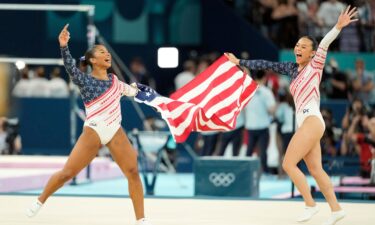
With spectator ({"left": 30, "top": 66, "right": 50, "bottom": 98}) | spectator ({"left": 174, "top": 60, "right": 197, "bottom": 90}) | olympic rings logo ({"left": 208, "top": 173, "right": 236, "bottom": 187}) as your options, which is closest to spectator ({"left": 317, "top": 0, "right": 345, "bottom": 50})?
spectator ({"left": 174, "top": 60, "right": 197, "bottom": 90})

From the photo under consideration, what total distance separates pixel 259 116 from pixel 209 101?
6747 mm

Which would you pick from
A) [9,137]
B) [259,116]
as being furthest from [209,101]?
[9,137]

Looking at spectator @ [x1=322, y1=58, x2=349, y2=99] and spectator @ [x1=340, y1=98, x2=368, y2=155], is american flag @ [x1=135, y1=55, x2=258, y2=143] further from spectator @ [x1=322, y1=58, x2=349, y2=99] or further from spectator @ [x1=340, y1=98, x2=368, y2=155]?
spectator @ [x1=322, y1=58, x2=349, y2=99]

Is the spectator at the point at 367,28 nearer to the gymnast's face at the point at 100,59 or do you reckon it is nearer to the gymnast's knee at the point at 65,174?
the gymnast's face at the point at 100,59

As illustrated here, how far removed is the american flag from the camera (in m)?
10.6

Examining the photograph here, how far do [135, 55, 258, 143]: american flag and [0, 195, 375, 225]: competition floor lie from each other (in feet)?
2.81

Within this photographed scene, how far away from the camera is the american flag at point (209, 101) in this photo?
34.8 ft

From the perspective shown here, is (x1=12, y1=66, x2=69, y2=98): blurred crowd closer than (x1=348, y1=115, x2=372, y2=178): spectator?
No

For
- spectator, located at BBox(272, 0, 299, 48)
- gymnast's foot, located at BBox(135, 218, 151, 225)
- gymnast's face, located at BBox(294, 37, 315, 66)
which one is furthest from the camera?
spectator, located at BBox(272, 0, 299, 48)

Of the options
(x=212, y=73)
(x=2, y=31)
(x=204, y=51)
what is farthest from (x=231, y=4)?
(x=212, y=73)

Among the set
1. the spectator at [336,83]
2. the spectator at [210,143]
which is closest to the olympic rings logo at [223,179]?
the spectator at [210,143]

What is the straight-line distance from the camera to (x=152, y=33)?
2350 cm

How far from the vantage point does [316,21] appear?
Answer: 21.6m

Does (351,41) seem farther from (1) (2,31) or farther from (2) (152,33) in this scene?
(1) (2,31)
